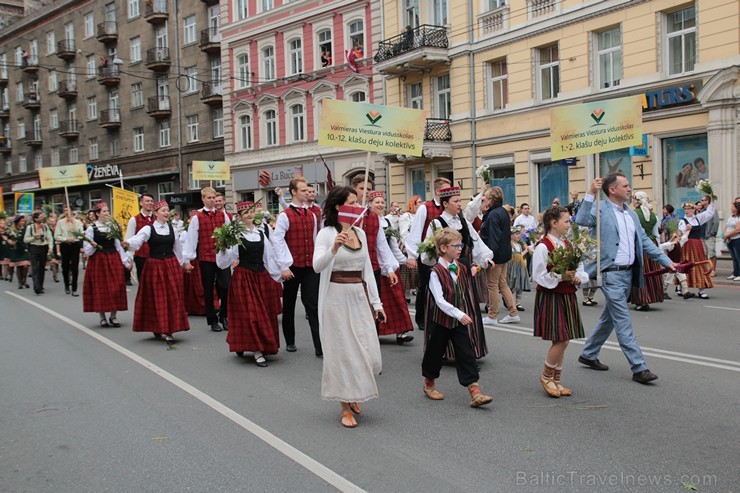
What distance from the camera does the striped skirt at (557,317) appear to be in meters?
6.21

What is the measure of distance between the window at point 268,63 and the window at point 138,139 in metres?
14.3

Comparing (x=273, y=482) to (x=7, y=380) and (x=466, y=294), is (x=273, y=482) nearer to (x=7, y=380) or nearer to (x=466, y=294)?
(x=466, y=294)

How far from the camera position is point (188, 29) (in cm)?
4391

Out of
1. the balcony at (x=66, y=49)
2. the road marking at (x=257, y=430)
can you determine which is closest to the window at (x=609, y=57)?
the road marking at (x=257, y=430)

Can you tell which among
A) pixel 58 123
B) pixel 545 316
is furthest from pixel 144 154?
pixel 545 316

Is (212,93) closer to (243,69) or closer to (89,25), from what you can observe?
(243,69)

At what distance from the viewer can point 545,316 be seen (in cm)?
631

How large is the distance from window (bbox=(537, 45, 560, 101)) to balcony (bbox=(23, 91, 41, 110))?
49.7m

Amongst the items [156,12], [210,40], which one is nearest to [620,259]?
[210,40]

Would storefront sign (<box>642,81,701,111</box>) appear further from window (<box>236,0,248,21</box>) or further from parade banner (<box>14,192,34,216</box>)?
window (<box>236,0,248,21</box>)

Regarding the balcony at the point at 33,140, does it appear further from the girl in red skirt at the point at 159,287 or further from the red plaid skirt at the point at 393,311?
the red plaid skirt at the point at 393,311

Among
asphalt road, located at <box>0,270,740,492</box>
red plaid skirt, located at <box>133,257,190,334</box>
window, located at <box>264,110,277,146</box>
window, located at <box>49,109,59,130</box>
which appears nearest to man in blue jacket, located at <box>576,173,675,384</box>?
asphalt road, located at <box>0,270,740,492</box>

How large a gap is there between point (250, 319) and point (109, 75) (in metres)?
47.2

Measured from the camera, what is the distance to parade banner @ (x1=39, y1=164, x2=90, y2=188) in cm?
1855
